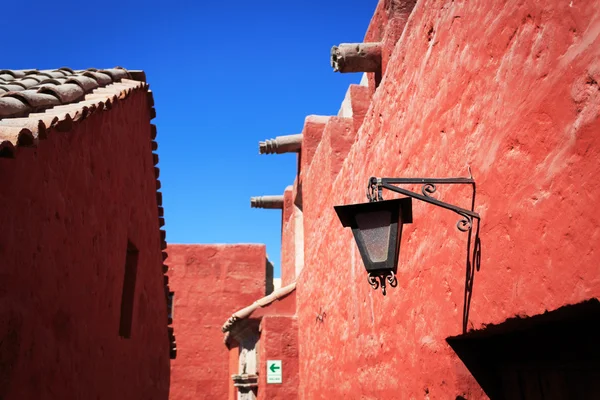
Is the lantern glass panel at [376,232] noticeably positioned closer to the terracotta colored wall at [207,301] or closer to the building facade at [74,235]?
the building facade at [74,235]

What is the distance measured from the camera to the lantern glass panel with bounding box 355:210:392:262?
9.52 ft

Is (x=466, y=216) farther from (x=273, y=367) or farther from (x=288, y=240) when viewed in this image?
(x=288, y=240)

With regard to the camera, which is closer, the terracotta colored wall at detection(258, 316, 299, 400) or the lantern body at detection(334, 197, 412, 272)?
the lantern body at detection(334, 197, 412, 272)

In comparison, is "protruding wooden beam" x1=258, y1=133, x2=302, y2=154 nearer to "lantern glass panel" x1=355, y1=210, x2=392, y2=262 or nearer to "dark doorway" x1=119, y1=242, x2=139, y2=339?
"dark doorway" x1=119, y1=242, x2=139, y2=339

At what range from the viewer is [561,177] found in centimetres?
216

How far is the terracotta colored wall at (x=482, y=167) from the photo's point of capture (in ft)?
6.86

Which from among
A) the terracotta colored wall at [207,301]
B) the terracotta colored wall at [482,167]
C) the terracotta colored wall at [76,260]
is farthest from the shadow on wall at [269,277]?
the terracotta colored wall at [482,167]

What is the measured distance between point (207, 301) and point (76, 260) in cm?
1151

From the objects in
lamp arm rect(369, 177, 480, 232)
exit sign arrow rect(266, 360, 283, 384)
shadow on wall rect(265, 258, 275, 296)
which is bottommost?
exit sign arrow rect(266, 360, 283, 384)

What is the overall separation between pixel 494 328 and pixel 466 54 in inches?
58.6

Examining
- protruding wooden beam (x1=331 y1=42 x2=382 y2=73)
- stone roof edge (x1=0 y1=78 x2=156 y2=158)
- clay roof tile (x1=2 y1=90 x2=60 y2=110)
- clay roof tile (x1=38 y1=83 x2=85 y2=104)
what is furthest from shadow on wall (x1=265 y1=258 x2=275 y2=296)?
clay roof tile (x1=2 y1=90 x2=60 y2=110)

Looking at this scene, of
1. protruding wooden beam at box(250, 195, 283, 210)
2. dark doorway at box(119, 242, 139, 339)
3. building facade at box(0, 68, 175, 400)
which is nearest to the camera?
building facade at box(0, 68, 175, 400)

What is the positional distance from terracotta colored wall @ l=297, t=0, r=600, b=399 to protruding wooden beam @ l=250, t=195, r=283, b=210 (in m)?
8.29

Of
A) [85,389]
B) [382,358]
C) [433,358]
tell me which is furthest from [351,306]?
[85,389]
